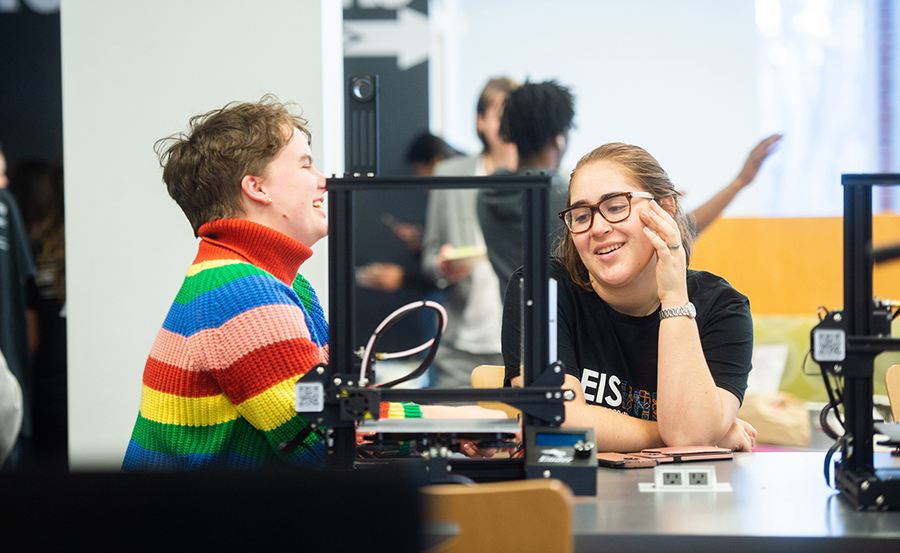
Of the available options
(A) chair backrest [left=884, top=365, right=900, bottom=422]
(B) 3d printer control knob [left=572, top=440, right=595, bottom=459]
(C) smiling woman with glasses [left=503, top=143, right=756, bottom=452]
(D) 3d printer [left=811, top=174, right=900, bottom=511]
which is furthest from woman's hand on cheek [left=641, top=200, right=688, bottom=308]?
(A) chair backrest [left=884, top=365, right=900, bottom=422]

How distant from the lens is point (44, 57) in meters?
4.52

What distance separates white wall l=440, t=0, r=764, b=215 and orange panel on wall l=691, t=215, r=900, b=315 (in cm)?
97

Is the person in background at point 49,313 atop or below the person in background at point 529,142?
below

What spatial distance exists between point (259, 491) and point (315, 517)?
47 mm

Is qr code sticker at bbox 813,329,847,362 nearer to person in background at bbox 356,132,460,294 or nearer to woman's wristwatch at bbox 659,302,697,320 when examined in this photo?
woman's wristwatch at bbox 659,302,697,320

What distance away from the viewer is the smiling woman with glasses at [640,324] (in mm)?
1468

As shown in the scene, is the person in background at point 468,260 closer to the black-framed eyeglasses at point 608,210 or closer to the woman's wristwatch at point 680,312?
the black-framed eyeglasses at point 608,210

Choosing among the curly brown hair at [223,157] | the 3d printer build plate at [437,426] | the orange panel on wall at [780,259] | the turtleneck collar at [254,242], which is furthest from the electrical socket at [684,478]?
the orange panel on wall at [780,259]

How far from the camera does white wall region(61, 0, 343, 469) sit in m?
2.39

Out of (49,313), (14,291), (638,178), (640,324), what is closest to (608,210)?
(638,178)

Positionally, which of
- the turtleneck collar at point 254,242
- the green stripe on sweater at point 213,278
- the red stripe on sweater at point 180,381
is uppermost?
the turtleneck collar at point 254,242

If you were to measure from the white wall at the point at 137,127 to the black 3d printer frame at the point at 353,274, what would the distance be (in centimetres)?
121

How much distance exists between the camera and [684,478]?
3.89 ft

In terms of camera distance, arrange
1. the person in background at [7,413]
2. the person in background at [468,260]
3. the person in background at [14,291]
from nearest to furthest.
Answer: the person in background at [7,413], the person in background at [468,260], the person in background at [14,291]
